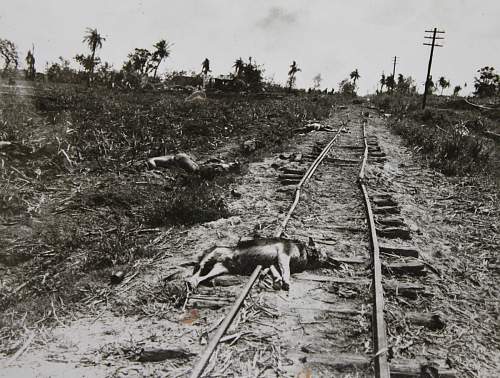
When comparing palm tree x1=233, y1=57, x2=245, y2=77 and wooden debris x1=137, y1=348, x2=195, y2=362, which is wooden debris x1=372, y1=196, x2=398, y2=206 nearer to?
wooden debris x1=137, y1=348, x2=195, y2=362

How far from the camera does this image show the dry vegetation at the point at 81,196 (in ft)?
15.5

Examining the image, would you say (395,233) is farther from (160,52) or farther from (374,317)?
(160,52)

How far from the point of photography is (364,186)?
26.9ft

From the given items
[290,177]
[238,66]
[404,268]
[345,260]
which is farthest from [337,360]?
[238,66]

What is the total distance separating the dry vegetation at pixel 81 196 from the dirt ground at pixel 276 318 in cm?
38

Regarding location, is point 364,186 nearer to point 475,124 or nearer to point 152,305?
point 152,305

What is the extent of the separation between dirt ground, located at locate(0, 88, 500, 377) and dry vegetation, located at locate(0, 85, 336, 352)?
0.38 meters

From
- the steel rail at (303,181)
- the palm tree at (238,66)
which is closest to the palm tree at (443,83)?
the palm tree at (238,66)

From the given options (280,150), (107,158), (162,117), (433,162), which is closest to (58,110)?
(162,117)

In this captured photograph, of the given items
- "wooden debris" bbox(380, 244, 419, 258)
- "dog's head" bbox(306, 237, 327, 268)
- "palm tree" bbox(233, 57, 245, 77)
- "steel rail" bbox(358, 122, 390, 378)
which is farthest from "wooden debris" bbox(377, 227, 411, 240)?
"palm tree" bbox(233, 57, 245, 77)

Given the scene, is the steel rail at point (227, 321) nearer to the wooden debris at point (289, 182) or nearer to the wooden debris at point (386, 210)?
the wooden debris at point (386, 210)

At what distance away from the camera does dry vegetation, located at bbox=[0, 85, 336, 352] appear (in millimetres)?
4738

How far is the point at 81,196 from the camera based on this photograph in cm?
704

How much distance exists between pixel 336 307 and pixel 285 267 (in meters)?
0.80
